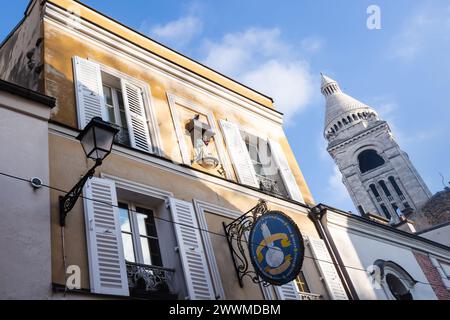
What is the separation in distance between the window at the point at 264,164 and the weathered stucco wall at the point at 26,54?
15.9ft

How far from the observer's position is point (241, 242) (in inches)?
311

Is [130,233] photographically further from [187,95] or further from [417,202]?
[417,202]

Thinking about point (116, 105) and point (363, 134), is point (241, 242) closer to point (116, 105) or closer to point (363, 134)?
point (116, 105)

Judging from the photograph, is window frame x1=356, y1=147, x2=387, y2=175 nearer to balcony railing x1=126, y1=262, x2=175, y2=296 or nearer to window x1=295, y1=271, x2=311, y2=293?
window x1=295, y1=271, x2=311, y2=293

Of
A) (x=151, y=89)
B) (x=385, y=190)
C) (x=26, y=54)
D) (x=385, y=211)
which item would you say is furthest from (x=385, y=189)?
(x=26, y=54)

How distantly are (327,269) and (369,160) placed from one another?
177 ft

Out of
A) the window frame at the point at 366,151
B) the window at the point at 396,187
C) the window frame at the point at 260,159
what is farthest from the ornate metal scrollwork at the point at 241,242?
the window frame at the point at 366,151

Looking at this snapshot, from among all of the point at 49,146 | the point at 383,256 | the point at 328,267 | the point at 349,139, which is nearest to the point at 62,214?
the point at 49,146

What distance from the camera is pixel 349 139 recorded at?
61.0 m

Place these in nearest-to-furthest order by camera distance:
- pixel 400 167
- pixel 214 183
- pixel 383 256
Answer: pixel 214 183 < pixel 383 256 < pixel 400 167

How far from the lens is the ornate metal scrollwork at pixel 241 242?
290 inches

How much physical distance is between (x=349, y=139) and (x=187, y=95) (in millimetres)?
53715

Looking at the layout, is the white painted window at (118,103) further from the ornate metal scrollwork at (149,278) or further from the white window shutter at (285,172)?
the white window shutter at (285,172)

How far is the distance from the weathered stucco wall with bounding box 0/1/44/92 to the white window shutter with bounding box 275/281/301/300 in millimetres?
5154
